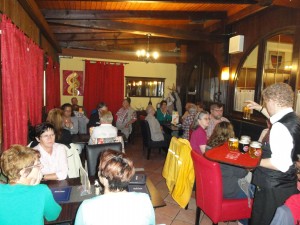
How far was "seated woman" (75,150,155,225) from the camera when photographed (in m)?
1.19

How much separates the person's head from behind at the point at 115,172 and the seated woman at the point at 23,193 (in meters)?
0.45

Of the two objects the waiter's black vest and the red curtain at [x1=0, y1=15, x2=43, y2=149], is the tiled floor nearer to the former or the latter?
the waiter's black vest

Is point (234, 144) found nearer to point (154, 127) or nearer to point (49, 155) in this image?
point (49, 155)

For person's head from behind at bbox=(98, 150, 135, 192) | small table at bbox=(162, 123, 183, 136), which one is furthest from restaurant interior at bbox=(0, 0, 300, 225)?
person's head from behind at bbox=(98, 150, 135, 192)

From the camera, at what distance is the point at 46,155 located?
2.45 metres

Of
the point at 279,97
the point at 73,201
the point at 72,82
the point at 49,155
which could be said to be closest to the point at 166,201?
the point at 49,155

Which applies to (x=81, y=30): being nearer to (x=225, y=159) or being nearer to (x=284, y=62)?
(x=284, y=62)

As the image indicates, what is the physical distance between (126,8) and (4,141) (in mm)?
3634

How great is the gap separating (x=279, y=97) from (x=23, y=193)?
1.97m

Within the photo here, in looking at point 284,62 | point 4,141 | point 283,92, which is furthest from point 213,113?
point 4,141

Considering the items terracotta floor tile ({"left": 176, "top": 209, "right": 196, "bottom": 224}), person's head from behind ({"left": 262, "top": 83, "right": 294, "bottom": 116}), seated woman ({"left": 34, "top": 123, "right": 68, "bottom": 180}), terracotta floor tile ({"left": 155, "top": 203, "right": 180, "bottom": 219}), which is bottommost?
terracotta floor tile ({"left": 176, "top": 209, "right": 196, "bottom": 224})

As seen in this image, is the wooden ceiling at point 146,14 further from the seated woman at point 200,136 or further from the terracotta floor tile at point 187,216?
the terracotta floor tile at point 187,216

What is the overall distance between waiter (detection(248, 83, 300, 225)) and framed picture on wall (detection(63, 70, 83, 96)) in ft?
22.8

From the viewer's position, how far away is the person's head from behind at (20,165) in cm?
147
